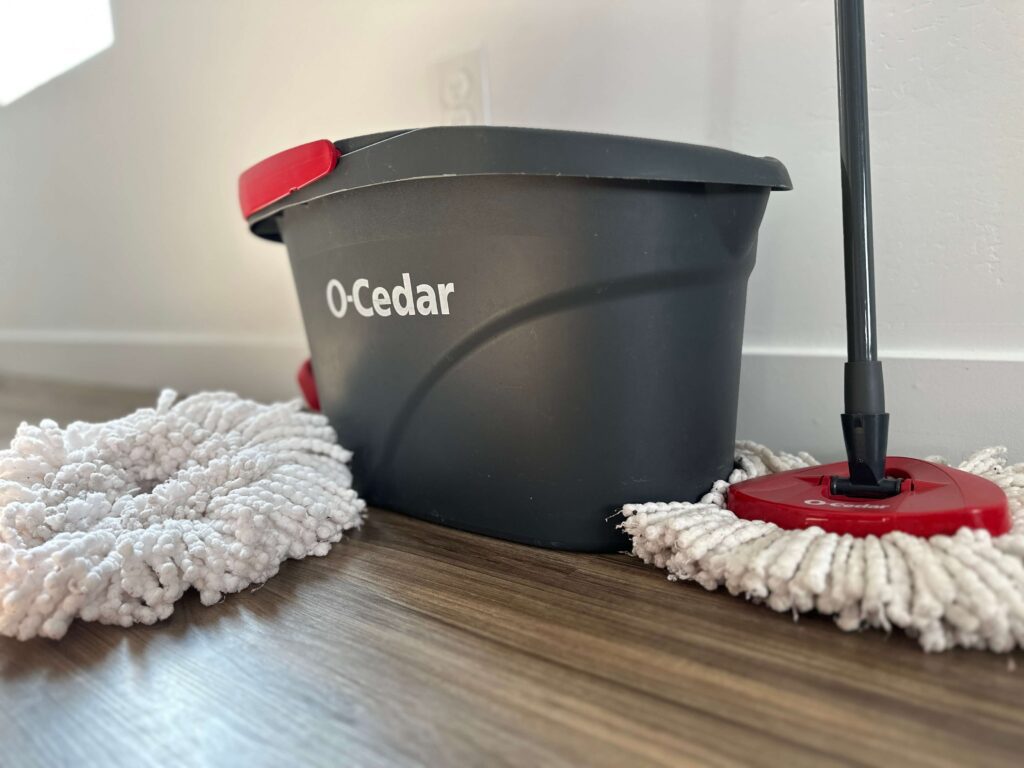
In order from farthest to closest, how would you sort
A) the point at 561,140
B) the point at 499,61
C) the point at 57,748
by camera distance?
1. the point at 499,61
2. the point at 561,140
3. the point at 57,748

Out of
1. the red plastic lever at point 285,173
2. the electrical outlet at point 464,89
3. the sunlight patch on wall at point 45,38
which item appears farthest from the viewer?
the sunlight patch on wall at point 45,38

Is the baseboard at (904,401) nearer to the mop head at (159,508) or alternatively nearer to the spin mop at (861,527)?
the spin mop at (861,527)

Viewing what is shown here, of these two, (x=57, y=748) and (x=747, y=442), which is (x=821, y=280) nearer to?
(x=747, y=442)

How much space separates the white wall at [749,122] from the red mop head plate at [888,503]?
16 centimetres

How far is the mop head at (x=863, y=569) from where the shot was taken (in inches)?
18.2

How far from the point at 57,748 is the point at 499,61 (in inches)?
32.8

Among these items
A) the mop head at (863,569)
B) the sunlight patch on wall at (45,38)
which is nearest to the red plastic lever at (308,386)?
the mop head at (863,569)

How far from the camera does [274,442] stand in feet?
2.56

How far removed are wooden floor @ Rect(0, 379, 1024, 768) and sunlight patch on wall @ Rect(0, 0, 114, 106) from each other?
1422mm

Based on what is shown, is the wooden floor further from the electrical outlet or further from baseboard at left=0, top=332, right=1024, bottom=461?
the electrical outlet

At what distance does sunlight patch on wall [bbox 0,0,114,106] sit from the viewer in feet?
5.11

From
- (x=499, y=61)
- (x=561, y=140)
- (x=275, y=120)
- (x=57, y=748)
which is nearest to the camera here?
(x=57, y=748)

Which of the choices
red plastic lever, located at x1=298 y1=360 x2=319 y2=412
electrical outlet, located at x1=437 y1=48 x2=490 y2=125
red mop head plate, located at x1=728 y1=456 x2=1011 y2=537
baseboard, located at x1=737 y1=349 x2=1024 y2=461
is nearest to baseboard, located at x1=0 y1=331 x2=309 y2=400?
red plastic lever, located at x1=298 y1=360 x2=319 y2=412

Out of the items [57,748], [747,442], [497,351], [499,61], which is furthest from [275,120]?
[57,748]
